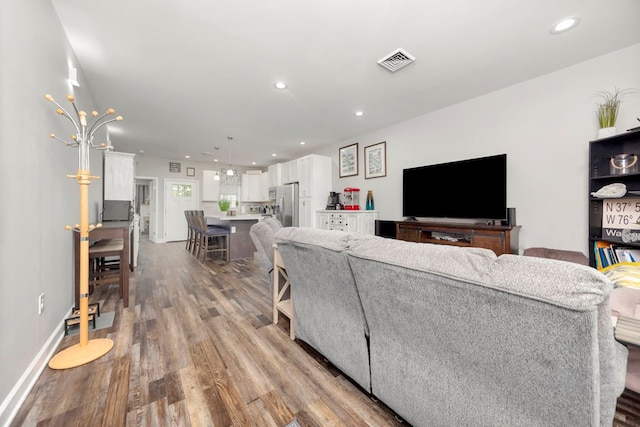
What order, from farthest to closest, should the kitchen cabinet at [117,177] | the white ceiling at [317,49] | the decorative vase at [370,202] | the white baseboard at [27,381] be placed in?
1. the decorative vase at [370,202]
2. the kitchen cabinet at [117,177]
3. the white ceiling at [317,49]
4. the white baseboard at [27,381]

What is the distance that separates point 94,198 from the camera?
3.44 meters

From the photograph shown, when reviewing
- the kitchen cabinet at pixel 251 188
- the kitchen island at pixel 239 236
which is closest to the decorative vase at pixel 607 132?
the kitchen island at pixel 239 236

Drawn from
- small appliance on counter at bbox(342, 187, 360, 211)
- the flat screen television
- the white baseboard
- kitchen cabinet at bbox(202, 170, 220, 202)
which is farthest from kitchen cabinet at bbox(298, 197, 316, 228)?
the white baseboard

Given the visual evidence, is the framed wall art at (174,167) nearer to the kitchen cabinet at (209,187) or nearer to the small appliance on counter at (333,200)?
the kitchen cabinet at (209,187)

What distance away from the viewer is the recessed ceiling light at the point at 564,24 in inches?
79.8

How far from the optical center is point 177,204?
7652 mm

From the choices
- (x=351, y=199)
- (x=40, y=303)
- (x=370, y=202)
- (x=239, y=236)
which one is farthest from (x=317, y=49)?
(x=239, y=236)

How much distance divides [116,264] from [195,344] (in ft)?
9.23

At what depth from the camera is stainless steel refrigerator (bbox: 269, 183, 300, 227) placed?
243 inches

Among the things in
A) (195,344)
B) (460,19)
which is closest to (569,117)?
(460,19)

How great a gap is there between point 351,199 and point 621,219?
3.78 m

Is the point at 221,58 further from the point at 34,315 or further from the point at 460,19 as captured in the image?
the point at 34,315

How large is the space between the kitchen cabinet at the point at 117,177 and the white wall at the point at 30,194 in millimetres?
2142

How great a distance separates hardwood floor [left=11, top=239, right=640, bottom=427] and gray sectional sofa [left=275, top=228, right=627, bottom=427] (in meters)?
0.27
